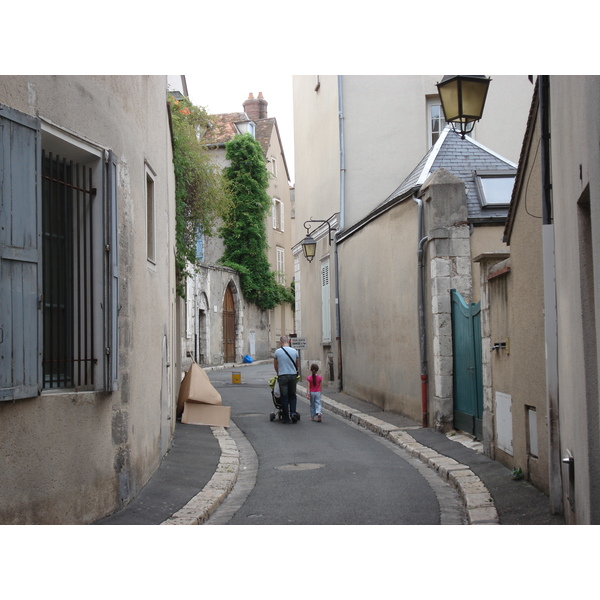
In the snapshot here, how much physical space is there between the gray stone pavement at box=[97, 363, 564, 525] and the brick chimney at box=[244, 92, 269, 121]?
A: 3479cm

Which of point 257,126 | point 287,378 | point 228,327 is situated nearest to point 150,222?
point 287,378

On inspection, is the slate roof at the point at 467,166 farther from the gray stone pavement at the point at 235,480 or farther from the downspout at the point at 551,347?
the downspout at the point at 551,347

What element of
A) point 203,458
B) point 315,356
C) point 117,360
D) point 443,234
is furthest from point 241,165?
point 117,360

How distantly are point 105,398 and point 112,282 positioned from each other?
912 mm

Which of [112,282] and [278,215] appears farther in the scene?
[278,215]

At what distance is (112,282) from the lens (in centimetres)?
626

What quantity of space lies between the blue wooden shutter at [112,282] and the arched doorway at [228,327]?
2883cm

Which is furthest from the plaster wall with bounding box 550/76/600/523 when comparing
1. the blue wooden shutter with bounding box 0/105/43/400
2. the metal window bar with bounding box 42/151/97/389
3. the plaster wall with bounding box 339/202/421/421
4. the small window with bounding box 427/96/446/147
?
the small window with bounding box 427/96/446/147

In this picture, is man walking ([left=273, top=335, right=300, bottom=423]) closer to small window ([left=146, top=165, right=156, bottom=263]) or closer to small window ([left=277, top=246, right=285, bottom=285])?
small window ([left=146, top=165, right=156, bottom=263])

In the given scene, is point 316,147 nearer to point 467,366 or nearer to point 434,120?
point 434,120

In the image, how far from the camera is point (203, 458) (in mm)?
9578

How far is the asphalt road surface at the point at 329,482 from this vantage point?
263 inches

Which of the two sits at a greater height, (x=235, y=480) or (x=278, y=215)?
(x=278, y=215)

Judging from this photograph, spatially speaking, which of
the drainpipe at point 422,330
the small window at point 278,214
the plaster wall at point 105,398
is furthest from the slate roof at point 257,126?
the plaster wall at point 105,398
